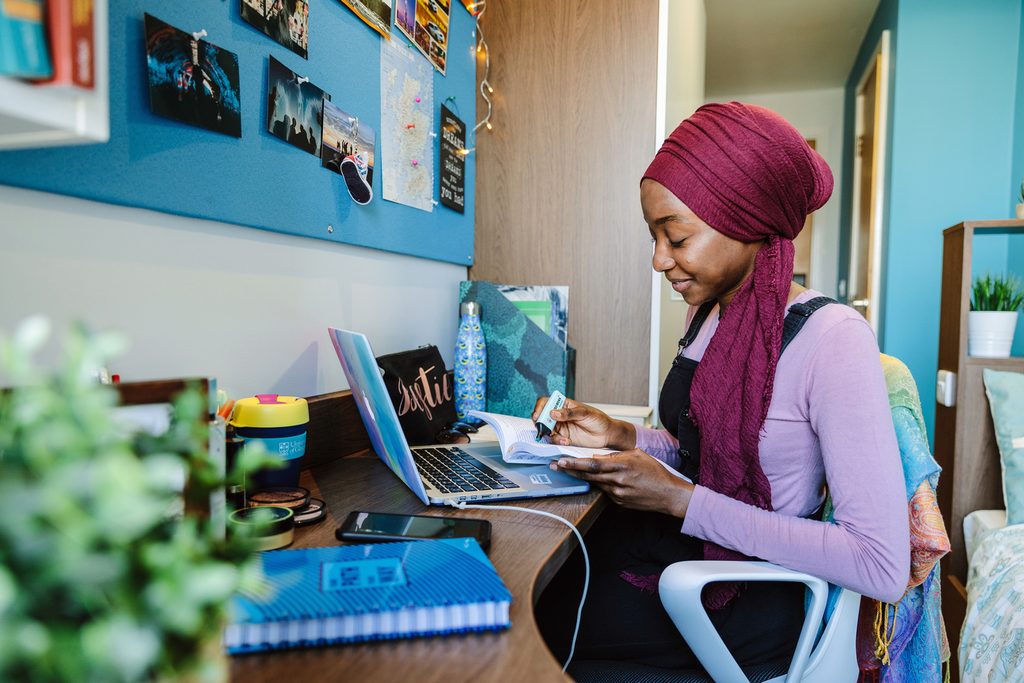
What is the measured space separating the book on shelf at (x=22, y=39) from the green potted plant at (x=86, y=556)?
0.80 ft

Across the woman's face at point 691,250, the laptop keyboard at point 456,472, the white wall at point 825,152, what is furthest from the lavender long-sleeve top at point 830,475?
the white wall at point 825,152

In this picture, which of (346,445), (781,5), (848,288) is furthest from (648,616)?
(848,288)

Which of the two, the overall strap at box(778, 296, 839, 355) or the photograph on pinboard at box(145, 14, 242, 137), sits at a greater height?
the photograph on pinboard at box(145, 14, 242, 137)

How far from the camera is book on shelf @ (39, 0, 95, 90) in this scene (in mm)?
415

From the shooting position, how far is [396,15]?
141cm

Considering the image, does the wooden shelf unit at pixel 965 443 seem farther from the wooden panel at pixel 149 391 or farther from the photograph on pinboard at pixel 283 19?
the wooden panel at pixel 149 391

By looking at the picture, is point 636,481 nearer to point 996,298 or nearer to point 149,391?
point 149,391

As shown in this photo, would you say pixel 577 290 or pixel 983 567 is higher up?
pixel 577 290

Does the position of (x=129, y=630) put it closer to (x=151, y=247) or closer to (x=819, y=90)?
(x=151, y=247)

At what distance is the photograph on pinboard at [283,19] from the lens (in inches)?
38.8

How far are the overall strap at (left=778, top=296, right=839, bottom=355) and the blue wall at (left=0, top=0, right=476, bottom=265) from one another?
82 centimetres

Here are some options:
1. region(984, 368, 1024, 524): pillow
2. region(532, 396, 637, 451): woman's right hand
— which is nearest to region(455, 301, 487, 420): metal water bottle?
region(532, 396, 637, 451): woman's right hand

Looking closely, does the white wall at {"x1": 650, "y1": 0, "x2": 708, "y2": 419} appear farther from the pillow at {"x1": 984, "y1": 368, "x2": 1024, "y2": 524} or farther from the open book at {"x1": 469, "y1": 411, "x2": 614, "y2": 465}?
the pillow at {"x1": 984, "y1": 368, "x2": 1024, "y2": 524}

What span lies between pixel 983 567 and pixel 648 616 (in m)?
1.14
